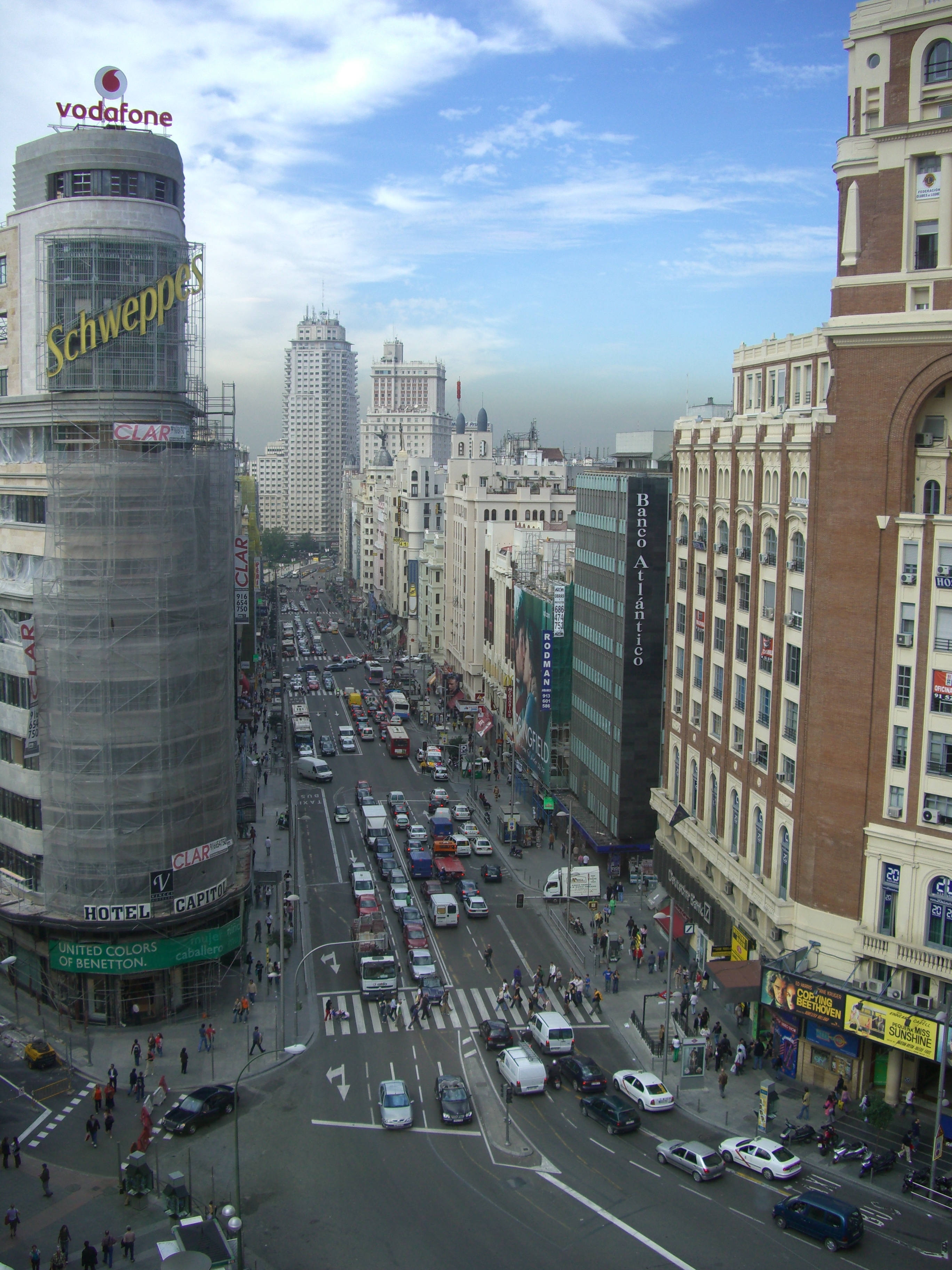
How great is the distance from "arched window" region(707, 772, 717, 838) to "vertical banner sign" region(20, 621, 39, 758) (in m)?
31.3

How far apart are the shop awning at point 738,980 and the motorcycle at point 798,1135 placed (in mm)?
6487

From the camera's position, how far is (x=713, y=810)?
55.8 m

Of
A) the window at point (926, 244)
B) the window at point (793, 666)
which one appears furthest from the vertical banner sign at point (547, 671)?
the window at point (926, 244)

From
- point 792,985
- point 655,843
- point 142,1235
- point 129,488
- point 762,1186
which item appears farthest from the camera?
point 655,843

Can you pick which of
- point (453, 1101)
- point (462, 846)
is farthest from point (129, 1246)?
point (462, 846)

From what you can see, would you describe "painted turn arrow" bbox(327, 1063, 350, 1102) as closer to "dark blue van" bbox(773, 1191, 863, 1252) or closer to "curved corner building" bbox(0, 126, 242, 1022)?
"curved corner building" bbox(0, 126, 242, 1022)

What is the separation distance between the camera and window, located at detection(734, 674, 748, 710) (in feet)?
173

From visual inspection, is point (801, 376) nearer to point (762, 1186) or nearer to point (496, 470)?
point (762, 1186)

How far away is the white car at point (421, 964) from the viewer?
5456cm

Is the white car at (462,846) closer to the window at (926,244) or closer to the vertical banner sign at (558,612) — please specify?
the vertical banner sign at (558,612)

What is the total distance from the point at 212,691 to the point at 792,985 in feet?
90.7

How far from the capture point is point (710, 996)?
176 feet

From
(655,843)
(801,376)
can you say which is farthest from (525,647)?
(801,376)

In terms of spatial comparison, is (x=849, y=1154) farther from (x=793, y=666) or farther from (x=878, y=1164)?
(x=793, y=666)
